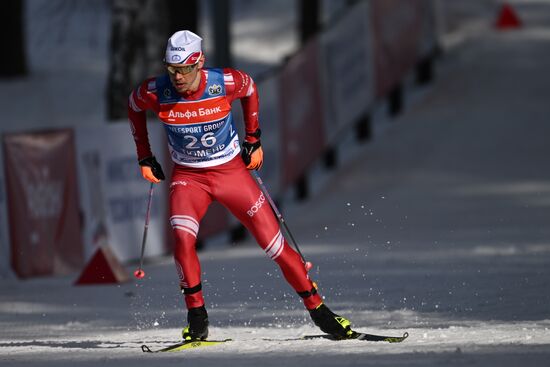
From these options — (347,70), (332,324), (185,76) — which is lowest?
(347,70)

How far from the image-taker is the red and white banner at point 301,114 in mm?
17828

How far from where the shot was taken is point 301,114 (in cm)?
1845

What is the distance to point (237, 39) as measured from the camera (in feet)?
112

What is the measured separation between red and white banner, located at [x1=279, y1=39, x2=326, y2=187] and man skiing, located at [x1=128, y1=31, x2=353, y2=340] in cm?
821

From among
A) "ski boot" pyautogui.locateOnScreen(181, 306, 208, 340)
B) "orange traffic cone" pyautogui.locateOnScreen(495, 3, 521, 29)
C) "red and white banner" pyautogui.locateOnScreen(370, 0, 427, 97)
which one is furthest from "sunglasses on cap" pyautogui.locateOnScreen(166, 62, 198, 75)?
"orange traffic cone" pyautogui.locateOnScreen(495, 3, 521, 29)

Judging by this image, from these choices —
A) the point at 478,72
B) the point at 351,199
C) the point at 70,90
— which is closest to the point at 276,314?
the point at 351,199

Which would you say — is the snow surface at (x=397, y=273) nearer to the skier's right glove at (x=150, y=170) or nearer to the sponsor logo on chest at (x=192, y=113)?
the skier's right glove at (x=150, y=170)

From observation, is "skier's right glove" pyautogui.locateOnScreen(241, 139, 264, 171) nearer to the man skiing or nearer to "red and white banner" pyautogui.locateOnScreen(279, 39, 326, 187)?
the man skiing

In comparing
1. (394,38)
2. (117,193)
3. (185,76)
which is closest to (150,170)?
(185,76)

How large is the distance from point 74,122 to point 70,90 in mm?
2813

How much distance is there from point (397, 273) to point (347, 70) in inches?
312

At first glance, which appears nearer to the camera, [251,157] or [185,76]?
[185,76]

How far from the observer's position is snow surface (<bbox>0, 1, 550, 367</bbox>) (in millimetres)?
8791

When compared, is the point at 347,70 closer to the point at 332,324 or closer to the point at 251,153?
the point at 251,153
